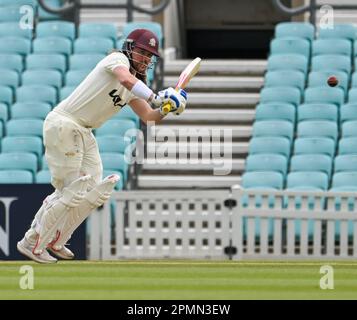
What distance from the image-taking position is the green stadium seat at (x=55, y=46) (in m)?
16.3

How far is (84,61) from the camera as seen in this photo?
1595cm

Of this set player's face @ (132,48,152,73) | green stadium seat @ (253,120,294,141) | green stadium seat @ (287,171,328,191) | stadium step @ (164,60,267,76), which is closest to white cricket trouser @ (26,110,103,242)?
player's face @ (132,48,152,73)

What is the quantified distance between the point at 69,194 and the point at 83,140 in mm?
408

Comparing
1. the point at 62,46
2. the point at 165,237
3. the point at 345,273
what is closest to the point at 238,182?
the point at 165,237

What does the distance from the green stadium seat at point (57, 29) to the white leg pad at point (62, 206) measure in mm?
7323

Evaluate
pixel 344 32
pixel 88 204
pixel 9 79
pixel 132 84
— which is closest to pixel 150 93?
pixel 132 84

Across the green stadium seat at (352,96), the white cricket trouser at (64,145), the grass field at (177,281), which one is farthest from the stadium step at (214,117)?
the white cricket trouser at (64,145)

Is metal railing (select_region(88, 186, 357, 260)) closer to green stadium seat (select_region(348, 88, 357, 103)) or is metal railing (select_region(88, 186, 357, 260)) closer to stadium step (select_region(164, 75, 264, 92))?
green stadium seat (select_region(348, 88, 357, 103))

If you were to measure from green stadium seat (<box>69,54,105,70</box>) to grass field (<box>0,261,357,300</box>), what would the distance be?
535cm

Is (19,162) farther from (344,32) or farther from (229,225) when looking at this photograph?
(344,32)

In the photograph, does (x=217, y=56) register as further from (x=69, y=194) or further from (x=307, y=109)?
(x=69, y=194)

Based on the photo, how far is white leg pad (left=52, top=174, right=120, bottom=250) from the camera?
9.34 meters

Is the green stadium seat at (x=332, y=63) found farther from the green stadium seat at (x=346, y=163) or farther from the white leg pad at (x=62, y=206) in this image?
the white leg pad at (x=62, y=206)
